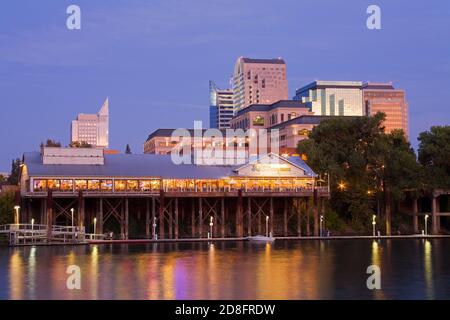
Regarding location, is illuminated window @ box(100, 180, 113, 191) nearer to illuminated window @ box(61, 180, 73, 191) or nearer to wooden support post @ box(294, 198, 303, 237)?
illuminated window @ box(61, 180, 73, 191)

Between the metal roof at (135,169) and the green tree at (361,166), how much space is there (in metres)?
5.45

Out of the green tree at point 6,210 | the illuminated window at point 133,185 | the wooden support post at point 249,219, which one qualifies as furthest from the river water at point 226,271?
the green tree at point 6,210

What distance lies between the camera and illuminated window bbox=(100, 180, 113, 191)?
114750 mm

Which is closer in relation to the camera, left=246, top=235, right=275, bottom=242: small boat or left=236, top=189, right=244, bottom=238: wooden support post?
left=246, top=235, right=275, bottom=242: small boat

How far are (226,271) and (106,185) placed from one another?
4414 cm

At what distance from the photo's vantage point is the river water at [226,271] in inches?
2421

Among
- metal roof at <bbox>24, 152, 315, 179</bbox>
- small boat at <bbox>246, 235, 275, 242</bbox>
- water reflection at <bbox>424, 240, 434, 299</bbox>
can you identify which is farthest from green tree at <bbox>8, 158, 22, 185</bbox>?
water reflection at <bbox>424, 240, 434, 299</bbox>

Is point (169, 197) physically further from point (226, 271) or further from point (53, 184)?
point (226, 271)

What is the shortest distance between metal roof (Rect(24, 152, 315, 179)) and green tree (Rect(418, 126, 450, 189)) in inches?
787

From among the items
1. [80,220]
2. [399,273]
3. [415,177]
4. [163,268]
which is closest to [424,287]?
[399,273]

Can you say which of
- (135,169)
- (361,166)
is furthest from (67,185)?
(361,166)

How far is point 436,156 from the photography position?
431 ft

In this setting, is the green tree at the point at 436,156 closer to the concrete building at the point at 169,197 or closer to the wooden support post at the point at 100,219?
the concrete building at the point at 169,197
